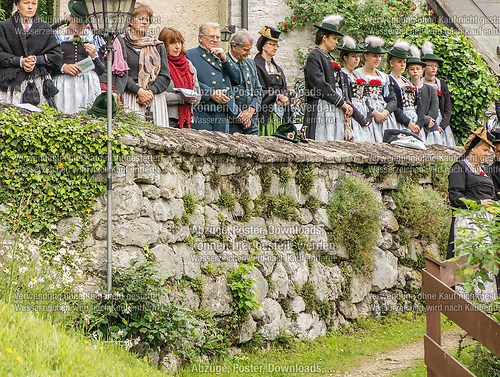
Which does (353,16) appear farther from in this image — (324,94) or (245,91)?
(245,91)

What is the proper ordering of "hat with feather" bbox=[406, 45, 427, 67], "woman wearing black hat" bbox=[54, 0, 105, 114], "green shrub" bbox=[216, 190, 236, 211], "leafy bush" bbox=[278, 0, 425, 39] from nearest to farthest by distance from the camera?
1. "green shrub" bbox=[216, 190, 236, 211]
2. "woman wearing black hat" bbox=[54, 0, 105, 114]
3. "hat with feather" bbox=[406, 45, 427, 67]
4. "leafy bush" bbox=[278, 0, 425, 39]

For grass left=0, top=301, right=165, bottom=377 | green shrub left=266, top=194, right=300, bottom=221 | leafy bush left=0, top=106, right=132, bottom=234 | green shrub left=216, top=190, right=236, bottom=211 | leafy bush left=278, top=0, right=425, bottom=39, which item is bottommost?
grass left=0, top=301, right=165, bottom=377

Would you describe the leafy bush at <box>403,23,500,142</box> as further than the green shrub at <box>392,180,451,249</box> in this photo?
Yes

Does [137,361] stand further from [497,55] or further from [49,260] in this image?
[497,55]

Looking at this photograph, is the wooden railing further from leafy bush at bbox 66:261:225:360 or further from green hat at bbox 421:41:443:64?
green hat at bbox 421:41:443:64

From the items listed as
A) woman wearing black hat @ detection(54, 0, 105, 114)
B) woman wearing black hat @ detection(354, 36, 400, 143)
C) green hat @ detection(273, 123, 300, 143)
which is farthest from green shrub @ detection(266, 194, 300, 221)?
woman wearing black hat @ detection(354, 36, 400, 143)

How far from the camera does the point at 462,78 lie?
16.6 metres

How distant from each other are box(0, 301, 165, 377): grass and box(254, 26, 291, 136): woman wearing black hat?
5.75 m

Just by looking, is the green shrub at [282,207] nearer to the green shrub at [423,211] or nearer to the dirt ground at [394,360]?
the dirt ground at [394,360]

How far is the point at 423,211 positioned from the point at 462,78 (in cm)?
464

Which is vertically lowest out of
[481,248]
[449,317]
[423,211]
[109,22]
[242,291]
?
[242,291]

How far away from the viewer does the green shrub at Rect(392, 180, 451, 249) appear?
12453 millimetres

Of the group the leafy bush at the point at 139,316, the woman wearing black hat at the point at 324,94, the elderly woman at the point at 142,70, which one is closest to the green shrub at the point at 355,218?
the woman wearing black hat at the point at 324,94

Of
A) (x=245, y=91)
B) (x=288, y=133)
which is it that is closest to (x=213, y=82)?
(x=245, y=91)
